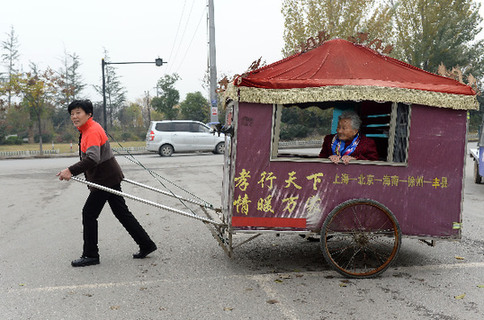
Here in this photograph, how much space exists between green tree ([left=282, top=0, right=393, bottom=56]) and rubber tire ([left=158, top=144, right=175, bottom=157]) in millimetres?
9616

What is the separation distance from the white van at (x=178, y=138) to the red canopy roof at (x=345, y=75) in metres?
15.4

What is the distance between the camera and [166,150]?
64.2ft

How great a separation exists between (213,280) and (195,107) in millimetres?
35430

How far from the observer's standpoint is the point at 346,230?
13.6 ft

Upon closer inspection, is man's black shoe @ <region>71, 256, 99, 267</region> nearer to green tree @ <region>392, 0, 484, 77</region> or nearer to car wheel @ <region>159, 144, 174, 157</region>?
car wheel @ <region>159, 144, 174, 157</region>

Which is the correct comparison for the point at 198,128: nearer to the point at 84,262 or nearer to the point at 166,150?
the point at 166,150

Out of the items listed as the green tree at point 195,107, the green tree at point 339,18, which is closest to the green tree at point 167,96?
the green tree at point 195,107

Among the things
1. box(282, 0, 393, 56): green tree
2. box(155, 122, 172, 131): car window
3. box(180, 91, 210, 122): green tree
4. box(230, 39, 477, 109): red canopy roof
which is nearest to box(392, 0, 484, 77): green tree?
box(282, 0, 393, 56): green tree

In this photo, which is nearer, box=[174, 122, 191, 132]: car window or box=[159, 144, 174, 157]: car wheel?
box=[159, 144, 174, 157]: car wheel

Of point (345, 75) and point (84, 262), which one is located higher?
point (345, 75)

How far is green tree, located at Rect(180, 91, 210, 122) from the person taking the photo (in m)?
Answer: 38.8

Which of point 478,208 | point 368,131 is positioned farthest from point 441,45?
point 368,131

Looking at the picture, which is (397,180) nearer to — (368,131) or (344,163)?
(344,163)

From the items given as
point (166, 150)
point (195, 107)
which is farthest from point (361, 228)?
point (195, 107)
